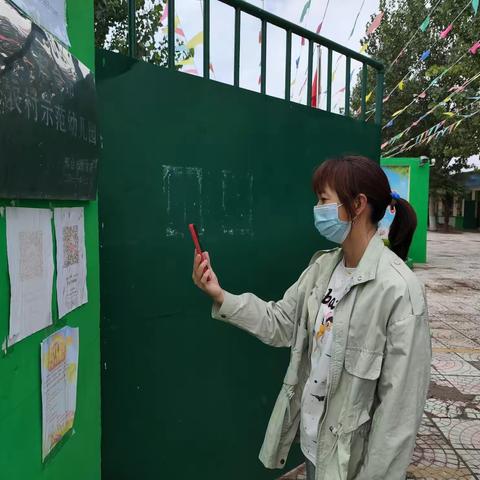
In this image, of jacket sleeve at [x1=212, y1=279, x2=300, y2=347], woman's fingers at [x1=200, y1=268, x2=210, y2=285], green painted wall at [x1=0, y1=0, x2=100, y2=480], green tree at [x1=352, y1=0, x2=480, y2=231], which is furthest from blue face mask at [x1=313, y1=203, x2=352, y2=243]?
green tree at [x1=352, y1=0, x2=480, y2=231]

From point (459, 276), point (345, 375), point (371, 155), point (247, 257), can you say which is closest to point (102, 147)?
point (247, 257)

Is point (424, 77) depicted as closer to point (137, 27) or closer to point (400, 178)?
point (400, 178)

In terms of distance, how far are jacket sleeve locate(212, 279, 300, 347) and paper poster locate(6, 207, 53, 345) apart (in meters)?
0.66

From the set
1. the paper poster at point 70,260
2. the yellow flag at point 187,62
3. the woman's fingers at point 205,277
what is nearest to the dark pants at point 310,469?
the woman's fingers at point 205,277

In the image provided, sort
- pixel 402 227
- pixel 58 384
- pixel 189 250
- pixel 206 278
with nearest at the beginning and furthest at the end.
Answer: pixel 58 384 → pixel 206 278 → pixel 402 227 → pixel 189 250

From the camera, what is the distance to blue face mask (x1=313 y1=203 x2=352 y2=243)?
158cm

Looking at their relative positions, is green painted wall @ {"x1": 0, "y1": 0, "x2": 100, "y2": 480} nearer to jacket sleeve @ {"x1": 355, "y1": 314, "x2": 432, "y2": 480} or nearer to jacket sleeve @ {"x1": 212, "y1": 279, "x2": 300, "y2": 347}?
jacket sleeve @ {"x1": 212, "y1": 279, "x2": 300, "y2": 347}

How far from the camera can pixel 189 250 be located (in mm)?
2053

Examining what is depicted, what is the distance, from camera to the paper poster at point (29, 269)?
1070mm

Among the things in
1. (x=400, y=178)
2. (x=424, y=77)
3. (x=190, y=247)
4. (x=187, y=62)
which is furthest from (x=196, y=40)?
(x=424, y=77)

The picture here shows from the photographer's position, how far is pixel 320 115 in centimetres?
267

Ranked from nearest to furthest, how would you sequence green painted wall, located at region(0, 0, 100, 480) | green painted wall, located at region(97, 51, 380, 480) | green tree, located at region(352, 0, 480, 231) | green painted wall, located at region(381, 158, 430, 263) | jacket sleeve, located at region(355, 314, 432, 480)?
green painted wall, located at region(0, 0, 100, 480) → jacket sleeve, located at region(355, 314, 432, 480) → green painted wall, located at region(97, 51, 380, 480) → green painted wall, located at region(381, 158, 430, 263) → green tree, located at region(352, 0, 480, 231)

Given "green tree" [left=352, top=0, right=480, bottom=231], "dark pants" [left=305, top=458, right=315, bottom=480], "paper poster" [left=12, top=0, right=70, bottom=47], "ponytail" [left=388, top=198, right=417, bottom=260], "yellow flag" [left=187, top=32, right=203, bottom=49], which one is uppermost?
"green tree" [left=352, top=0, right=480, bottom=231]

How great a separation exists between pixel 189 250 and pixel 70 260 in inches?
28.1
